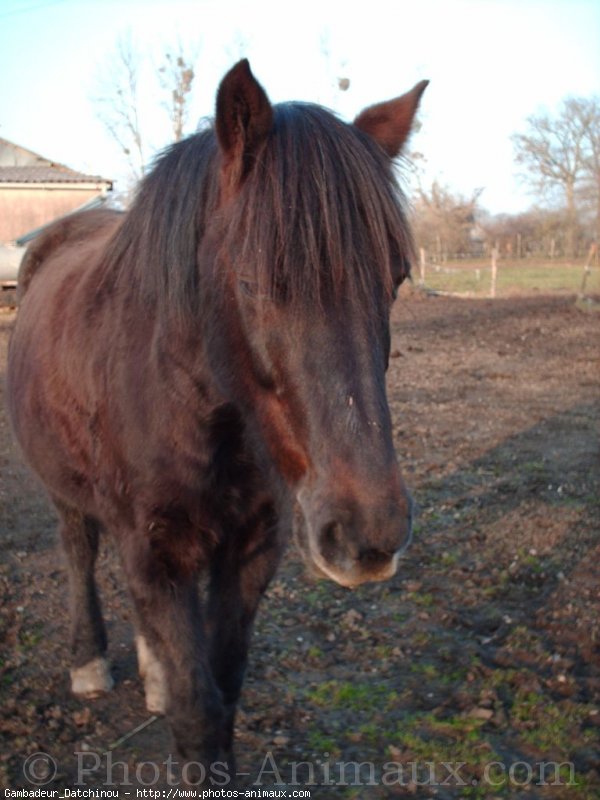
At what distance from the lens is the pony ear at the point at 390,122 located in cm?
247

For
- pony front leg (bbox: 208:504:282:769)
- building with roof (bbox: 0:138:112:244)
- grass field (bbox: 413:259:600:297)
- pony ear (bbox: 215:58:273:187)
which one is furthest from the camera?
grass field (bbox: 413:259:600:297)

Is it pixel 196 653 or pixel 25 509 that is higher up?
pixel 196 653

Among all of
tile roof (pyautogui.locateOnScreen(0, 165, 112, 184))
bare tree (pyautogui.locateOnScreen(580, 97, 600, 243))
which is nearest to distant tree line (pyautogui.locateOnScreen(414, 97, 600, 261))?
bare tree (pyautogui.locateOnScreen(580, 97, 600, 243))

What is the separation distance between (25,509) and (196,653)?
10.9 feet

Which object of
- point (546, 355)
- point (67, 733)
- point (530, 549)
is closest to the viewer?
point (67, 733)

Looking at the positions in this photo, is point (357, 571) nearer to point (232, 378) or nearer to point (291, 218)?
point (232, 378)

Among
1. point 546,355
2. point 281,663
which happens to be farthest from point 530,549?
point 546,355

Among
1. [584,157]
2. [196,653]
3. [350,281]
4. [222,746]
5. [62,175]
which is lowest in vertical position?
[222,746]

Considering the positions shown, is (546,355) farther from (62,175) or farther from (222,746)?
(62,175)

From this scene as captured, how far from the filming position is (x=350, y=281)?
6.21 feet

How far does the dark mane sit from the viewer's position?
6.20 ft

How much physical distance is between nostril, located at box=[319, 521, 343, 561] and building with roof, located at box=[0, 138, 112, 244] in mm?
23149

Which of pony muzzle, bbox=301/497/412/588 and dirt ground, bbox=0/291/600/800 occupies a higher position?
pony muzzle, bbox=301/497/412/588

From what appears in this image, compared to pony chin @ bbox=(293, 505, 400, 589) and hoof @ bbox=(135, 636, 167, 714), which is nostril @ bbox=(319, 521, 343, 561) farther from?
hoof @ bbox=(135, 636, 167, 714)
